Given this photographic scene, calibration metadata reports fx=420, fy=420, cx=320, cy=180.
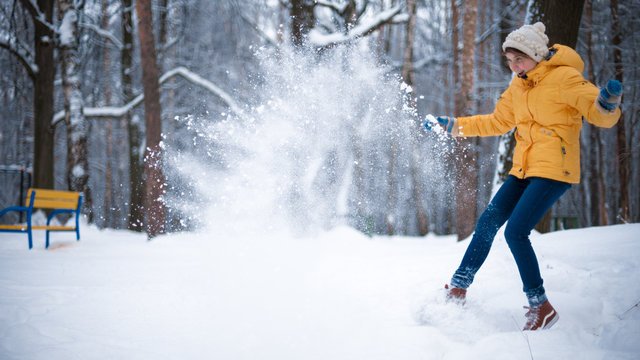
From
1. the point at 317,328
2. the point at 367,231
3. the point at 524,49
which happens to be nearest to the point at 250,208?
the point at 367,231

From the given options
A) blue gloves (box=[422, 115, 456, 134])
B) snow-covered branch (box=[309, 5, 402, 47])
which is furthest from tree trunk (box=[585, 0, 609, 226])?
blue gloves (box=[422, 115, 456, 134])

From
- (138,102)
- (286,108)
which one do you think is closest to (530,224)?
(286,108)

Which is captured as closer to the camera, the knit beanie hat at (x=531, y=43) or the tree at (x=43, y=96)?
the knit beanie hat at (x=531, y=43)

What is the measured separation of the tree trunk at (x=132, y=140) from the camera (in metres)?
11.3

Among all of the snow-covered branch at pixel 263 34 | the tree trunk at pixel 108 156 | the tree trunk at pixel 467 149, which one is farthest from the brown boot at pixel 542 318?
the tree trunk at pixel 108 156

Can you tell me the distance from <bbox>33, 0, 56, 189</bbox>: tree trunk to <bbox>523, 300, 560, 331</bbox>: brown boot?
33.4ft

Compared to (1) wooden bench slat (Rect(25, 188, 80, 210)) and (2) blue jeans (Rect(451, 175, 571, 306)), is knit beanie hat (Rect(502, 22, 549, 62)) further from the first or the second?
(1) wooden bench slat (Rect(25, 188, 80, 210))

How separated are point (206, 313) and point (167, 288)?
0.82 meters

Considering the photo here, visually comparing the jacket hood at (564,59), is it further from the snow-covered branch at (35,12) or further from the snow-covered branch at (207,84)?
the snow-covered branch at (35,12)

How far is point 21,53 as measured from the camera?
941 centimetres

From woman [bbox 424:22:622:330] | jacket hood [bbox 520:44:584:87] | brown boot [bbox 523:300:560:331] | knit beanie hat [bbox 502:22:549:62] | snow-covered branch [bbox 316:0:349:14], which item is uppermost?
snow-covered branch [bbox 316:0:349:14]

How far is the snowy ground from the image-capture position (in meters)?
2.25

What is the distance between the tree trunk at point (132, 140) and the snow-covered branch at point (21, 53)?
7.58 ft

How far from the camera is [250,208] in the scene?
21.6 feet
